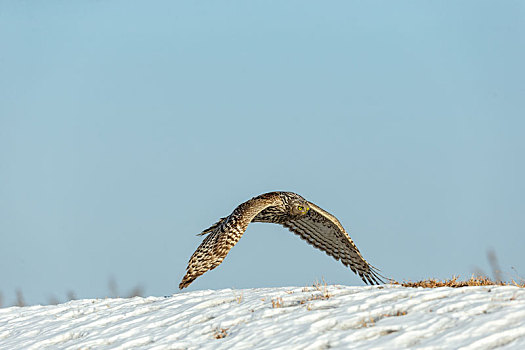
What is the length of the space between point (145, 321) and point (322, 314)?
3.62m

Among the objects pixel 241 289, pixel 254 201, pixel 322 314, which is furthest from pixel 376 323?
pixel 254 201

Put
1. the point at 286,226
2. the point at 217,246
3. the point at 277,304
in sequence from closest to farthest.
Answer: the point at 277,304 → the point at 217,246 → the point at 286,226

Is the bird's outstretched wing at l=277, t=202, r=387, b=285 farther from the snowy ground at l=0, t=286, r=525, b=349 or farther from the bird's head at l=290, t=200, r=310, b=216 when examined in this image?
the snowy ground at l=0, t=286, r=525, b=349

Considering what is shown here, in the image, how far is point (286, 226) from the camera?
1733 centimetres

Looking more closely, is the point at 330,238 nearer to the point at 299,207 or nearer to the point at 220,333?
the point at 299,207

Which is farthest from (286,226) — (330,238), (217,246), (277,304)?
(277,304)

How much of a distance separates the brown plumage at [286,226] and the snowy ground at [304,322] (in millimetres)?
718

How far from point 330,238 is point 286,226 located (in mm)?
1196

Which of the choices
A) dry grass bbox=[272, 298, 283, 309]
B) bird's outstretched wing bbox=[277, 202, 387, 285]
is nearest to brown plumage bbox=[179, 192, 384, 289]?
bird's outstretched wing bbox=[277, 202, 387, 285]

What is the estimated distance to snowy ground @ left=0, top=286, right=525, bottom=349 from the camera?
8.42 meters

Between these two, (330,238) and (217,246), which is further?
(330,238)

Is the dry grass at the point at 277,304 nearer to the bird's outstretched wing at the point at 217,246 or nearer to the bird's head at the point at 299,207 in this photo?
the bird's outstretched wing at the point at 217,246

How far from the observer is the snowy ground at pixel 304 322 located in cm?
842

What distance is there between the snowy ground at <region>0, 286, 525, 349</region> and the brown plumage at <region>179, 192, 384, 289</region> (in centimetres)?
72
